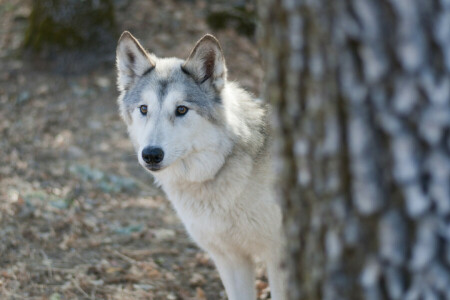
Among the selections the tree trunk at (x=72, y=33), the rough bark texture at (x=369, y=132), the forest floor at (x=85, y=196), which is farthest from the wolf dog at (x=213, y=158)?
the tree trunk at (x=72, y=33)

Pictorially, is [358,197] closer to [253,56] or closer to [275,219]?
[275,219]

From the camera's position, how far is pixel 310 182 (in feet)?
5.90

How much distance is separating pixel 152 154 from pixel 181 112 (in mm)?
456

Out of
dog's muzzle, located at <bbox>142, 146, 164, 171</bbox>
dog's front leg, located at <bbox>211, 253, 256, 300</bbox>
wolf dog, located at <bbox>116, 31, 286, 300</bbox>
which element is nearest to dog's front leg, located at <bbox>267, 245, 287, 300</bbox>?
wolf dog, located at <bbox>116, 31, 286, 300</bbox>

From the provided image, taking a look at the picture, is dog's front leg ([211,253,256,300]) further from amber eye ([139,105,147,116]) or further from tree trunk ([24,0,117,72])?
tree trunk ([24,0,117,72])

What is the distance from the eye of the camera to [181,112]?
145 inches

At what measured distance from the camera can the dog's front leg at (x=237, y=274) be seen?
12.4 ft

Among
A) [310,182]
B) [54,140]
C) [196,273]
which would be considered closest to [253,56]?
[54,140]

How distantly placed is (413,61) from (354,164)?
363 millimetres

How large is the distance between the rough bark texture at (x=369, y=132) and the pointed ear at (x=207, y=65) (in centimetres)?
196

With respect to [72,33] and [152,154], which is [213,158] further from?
[72,33]

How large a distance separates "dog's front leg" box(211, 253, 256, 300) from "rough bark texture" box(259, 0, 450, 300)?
1.98m

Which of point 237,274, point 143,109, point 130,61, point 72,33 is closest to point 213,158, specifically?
point 143,109

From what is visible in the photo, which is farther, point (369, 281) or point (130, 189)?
point (130, 189)
